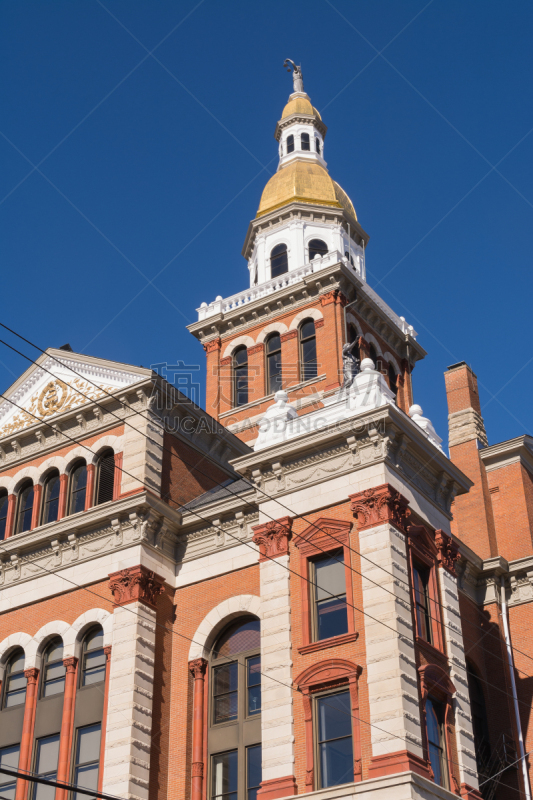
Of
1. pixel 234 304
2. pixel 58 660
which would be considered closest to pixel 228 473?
pixel 58 660

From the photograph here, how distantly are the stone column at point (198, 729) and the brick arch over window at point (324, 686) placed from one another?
406 centimetres

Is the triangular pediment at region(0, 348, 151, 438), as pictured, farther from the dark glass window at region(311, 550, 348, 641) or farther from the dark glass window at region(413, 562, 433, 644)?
the dark glass window at region(413, 562, 433, 644)

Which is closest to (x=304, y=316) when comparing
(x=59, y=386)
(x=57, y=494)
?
(x=59, y=386)

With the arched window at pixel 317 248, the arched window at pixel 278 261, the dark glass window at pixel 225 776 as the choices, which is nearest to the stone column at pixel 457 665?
the dark glass window at pixel 225 776

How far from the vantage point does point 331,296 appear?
45.4 metres

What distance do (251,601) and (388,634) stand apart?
5342mm

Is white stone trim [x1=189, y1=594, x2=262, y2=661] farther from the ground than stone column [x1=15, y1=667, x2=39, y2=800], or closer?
farther from the ground

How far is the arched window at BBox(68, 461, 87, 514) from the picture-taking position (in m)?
31.9

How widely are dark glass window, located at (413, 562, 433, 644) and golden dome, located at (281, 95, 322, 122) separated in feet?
123

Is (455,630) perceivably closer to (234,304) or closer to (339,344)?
(339,344)

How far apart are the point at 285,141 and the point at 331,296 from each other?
16158mm

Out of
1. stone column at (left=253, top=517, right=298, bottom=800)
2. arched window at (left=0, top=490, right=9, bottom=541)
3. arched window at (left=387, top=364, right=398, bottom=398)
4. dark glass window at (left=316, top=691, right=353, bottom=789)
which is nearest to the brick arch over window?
dark glass window at (left=316, top=691, right=353, bottom=789)

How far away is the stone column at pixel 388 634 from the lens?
22266 millimetres

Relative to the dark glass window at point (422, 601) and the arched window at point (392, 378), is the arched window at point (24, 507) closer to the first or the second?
the dark glass window at point (422, 601)
